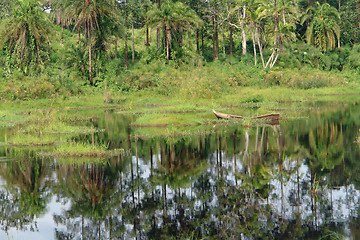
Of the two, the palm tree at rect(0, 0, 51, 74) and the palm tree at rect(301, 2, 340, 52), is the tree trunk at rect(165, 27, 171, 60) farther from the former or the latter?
the palm tree at rect(301, 2, 340, 52)

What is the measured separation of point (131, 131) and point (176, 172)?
8406 mm

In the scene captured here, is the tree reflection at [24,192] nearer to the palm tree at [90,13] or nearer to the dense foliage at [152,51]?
the dense foliage at [152,51]

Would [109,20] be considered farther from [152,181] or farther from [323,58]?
[152,181]

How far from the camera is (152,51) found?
43156 millimetres

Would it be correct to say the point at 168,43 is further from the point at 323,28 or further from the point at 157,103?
the point at 323,28

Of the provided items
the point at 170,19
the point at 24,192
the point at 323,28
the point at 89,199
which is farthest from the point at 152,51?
the point at 89,199

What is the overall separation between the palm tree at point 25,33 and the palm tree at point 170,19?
921 centimetres

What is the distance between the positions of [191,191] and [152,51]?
3332 cm

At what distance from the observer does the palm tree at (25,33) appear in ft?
117

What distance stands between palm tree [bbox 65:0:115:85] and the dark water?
21.6 metres

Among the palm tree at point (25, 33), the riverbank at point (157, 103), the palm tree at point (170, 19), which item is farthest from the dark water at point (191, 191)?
the palm tree at point (170, 19)

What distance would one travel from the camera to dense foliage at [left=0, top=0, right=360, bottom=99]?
36000 mm

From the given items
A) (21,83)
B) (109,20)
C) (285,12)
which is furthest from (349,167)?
(285,12)

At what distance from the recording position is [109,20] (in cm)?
3988
